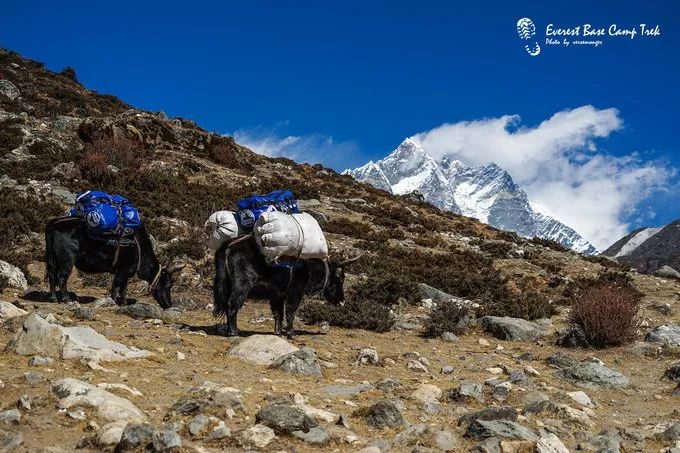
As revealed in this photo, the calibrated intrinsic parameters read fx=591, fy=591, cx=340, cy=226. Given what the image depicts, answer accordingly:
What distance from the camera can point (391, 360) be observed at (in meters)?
6.45

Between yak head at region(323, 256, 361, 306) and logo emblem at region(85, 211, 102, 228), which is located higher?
logo emblem at region(85, 211, 102, 228)

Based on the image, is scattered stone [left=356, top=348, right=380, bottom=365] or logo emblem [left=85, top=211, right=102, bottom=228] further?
logo emblem [left=85, top=211, right=102, bottom=228]

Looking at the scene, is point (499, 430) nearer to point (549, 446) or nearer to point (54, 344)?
point (549, 446)

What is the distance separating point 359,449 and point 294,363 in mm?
1987

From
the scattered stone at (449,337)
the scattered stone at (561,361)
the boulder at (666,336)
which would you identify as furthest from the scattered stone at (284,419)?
the boulder at (666,336)

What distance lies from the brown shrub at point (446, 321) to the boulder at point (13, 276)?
644 cm

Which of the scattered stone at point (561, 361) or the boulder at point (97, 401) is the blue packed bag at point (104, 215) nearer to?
the boulder at point (97, 401)

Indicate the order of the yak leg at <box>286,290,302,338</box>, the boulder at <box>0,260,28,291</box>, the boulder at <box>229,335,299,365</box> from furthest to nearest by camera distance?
the boulder at <box>0,260,28,291</box>, the yak leg at <box>286,290,302,338</box>, the boulder at <box>229,335,299,365</box>

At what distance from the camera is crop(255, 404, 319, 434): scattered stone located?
3.61 metres

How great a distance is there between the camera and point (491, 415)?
4.17 meters

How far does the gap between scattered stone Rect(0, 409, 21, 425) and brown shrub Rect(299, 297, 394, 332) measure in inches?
233

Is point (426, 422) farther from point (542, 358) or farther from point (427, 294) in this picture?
point (427, 294)

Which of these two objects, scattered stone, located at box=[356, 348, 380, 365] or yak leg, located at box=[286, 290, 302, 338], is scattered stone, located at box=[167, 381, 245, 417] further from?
yak leg, located at box=[286, 290, 302, 338]

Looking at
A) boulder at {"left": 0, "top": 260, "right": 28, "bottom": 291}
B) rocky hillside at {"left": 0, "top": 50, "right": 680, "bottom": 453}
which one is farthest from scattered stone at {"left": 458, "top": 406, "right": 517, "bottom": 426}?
boulder at {"left": 0, "top": 260, "right": 28, "bottom": 291}
